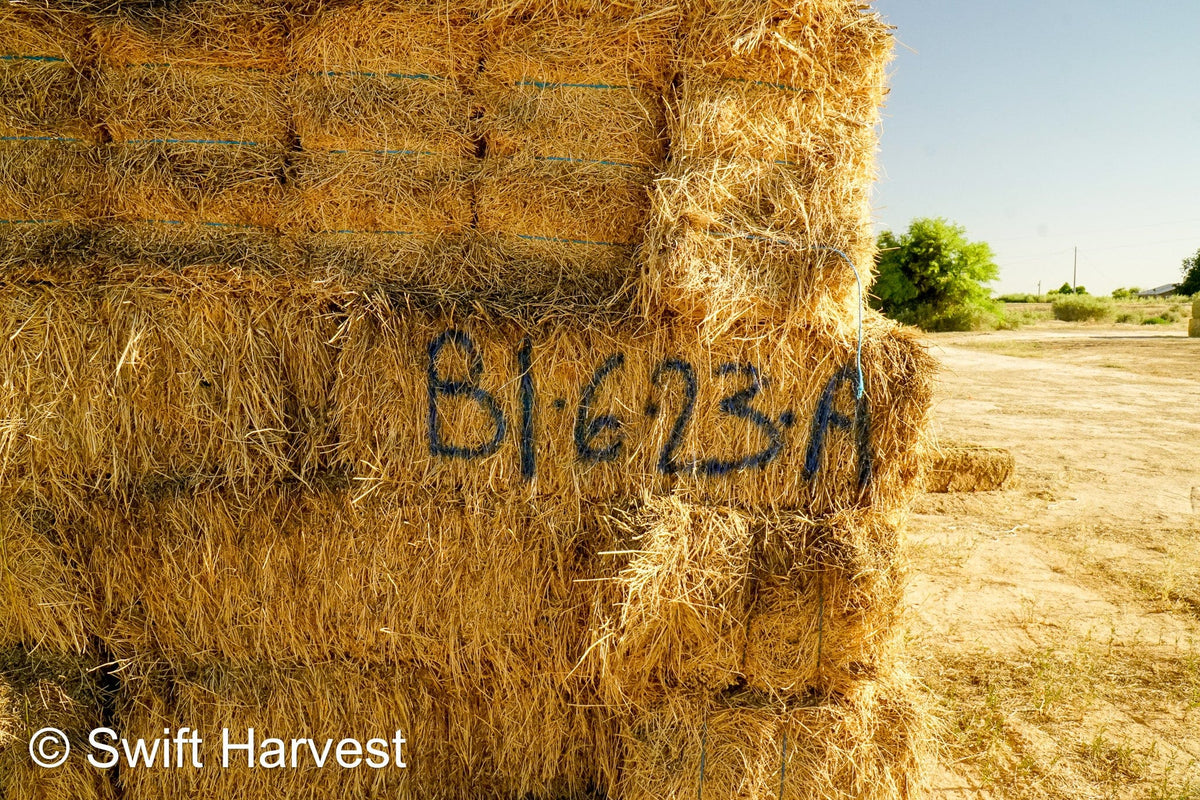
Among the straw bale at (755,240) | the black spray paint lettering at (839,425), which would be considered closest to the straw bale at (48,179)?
the straw bale at (755,240)

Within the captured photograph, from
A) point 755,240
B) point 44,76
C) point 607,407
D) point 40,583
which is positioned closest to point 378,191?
point 607,407

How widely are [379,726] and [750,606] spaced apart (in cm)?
162

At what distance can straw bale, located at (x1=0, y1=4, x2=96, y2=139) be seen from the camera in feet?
9.43

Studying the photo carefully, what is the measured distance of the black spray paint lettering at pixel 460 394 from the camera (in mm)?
2809

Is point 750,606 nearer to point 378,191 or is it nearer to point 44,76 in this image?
point 378,191

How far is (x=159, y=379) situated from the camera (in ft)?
9.46

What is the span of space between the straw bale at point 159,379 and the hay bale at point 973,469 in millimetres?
5864

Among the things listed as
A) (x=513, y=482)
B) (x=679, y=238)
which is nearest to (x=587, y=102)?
(x=679, y=238)

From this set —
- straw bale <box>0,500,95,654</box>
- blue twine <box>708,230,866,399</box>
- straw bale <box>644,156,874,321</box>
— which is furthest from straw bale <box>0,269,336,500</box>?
blue twine <box>708,230,866,399</box>

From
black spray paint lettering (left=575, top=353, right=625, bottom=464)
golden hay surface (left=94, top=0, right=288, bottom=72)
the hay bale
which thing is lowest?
the hay bale

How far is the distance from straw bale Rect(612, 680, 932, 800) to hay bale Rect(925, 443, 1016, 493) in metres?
4.32

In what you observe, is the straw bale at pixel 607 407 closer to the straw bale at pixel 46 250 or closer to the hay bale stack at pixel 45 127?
the straw bale at pixel 46 250

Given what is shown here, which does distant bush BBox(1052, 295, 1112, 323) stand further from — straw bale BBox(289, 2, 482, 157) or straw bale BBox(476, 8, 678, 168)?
straw bale BBox(289, 2, 482, 157)

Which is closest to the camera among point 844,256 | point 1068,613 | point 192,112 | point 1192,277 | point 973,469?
point 844,256
